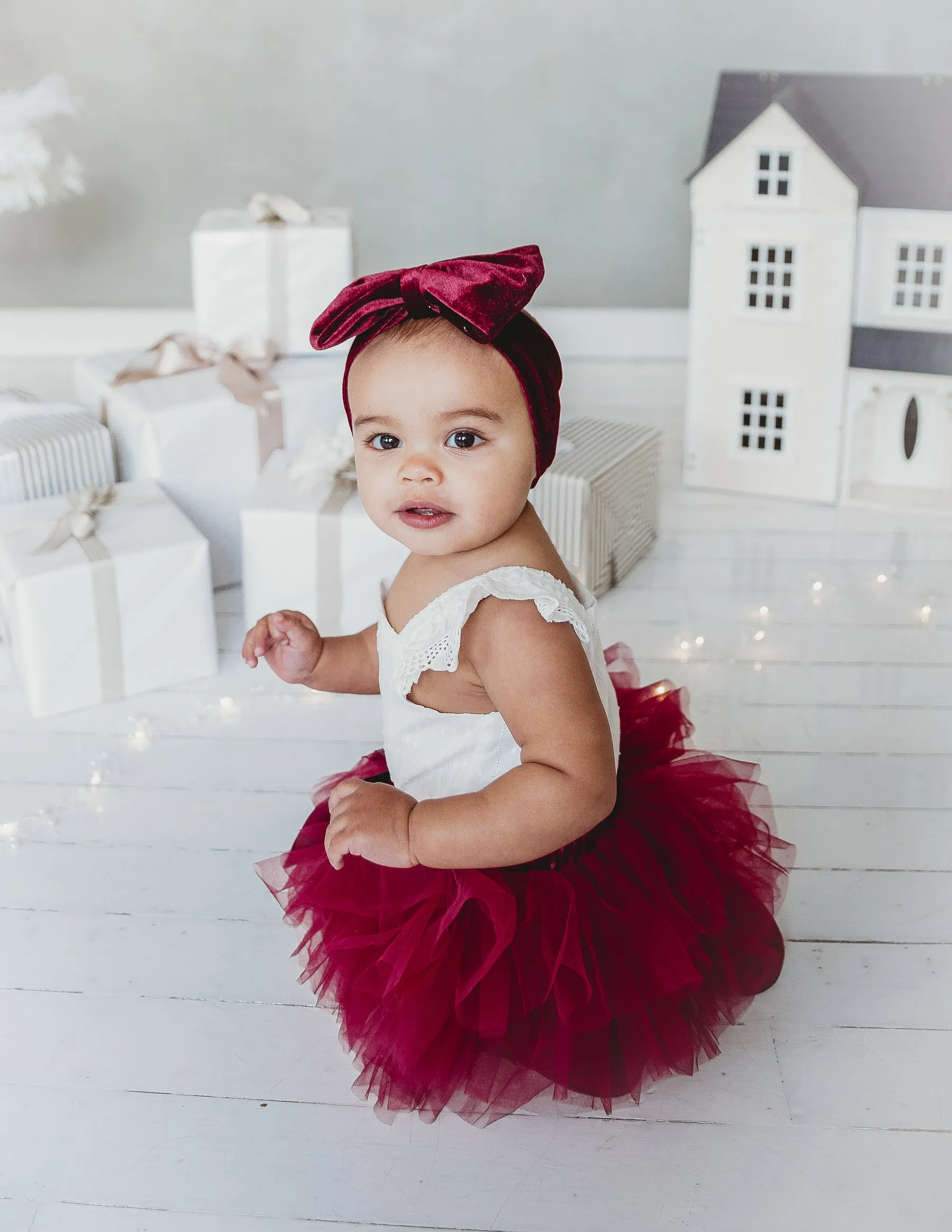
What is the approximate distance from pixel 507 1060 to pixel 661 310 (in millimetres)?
2838

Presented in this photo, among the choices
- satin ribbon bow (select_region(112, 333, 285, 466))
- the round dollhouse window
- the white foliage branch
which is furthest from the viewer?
the white foliage branch

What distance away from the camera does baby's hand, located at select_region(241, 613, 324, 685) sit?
1.18 meters

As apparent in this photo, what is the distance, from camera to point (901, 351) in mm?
2281

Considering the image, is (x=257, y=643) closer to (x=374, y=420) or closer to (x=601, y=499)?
(x=374, y=420)

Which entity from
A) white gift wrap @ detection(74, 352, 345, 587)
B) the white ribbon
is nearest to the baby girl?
the white ribbon

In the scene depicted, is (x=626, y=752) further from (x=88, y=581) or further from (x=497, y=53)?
(x=497, y=53)

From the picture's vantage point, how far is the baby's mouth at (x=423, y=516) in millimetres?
964

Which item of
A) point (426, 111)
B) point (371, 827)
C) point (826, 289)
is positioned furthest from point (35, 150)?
point (371, 827)

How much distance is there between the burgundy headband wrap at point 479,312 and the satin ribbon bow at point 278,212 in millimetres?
1292

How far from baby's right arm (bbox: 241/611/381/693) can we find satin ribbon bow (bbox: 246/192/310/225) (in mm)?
1190

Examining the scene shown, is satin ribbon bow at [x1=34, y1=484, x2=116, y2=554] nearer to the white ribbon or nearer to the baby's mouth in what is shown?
the white ribbon

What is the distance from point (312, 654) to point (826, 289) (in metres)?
1.51

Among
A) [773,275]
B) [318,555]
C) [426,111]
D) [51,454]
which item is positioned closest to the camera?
[318,555]

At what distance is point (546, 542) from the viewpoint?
1.05 m
